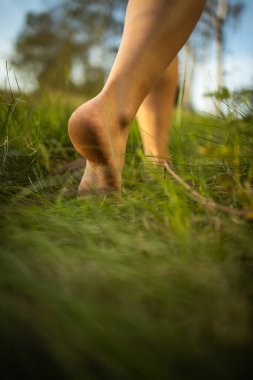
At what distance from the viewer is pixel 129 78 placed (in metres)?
0.68

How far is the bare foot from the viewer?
0.66m

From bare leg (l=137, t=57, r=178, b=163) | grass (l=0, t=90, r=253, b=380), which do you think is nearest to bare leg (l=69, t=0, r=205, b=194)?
grass (l=0, t=90, r=253, b=380)

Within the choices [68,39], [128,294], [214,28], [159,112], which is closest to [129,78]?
[159,112]

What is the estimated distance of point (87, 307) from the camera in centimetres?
28

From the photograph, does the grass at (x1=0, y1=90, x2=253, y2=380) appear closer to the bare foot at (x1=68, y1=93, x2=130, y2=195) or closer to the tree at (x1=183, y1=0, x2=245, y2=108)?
the bare foot at (x1=68, y1=93, x2=130, y2=195)

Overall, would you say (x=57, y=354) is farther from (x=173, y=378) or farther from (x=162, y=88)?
(x=162, y=88)

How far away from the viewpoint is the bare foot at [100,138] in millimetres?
664

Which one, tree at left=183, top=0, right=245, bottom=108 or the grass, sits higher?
tree at left=183, top=0, right=245, bottom=108

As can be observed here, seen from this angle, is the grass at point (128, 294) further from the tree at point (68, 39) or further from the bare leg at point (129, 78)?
the tree at point (68, 39)

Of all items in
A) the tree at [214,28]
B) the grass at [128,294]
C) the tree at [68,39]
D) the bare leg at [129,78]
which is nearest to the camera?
the grass at [128,294]

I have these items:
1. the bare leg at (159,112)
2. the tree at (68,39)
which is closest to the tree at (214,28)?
the tree at (68,39)

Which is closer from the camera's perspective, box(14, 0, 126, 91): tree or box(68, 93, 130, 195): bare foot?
box(68, 93, 130, 195): bare foot

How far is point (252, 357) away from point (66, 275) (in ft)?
0.62

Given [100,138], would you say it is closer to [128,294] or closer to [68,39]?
[128,294]
